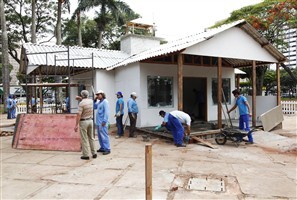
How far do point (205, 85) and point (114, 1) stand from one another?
44.7 feet

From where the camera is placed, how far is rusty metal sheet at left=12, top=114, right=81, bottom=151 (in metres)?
7.91

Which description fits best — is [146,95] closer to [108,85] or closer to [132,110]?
[132,110]

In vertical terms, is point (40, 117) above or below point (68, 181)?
above

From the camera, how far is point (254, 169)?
577 centimetres

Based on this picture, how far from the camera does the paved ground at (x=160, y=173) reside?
4402mm

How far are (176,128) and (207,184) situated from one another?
343 centimetres

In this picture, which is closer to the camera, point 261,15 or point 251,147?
point 251,147

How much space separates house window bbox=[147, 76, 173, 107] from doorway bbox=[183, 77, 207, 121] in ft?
6.87

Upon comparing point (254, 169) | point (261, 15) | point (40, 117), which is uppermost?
point (261, 15)

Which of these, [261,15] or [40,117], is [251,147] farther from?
[261,15]

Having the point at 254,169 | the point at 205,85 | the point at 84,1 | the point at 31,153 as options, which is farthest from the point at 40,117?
the point at 84,1

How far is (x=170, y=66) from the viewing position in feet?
38.7

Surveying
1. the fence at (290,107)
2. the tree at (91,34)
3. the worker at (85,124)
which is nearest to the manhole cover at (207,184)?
the worker at (85,124)

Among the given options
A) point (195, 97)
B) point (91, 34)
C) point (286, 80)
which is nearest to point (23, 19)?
point (91, 34)
